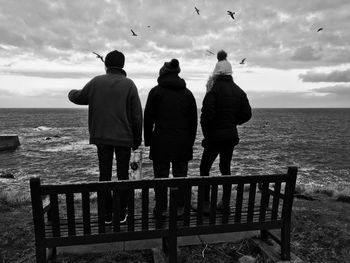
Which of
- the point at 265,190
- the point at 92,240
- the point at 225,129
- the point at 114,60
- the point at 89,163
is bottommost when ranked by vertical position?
the point at 89,163

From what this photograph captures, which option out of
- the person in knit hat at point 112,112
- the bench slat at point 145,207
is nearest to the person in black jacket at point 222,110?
the person in knit hat at point 112,112

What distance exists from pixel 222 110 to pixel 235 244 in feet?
6.18

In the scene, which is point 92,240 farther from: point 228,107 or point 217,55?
point 217,55

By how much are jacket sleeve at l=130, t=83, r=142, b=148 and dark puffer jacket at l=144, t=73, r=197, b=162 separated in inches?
6.3

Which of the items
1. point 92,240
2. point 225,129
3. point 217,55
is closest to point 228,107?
point 225,129

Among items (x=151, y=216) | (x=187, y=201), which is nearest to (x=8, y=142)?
(x=151, y=216)

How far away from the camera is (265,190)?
4.41 m

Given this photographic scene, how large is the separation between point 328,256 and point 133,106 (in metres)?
3.26

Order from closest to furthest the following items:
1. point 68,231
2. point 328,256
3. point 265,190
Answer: point 68,231, point 265,190, point 328,256

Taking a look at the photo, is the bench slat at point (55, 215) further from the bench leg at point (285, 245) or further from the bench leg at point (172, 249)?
the bench leg at point (285, 245)

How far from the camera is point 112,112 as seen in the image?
4.83 meters

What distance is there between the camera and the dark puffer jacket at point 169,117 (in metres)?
5.05

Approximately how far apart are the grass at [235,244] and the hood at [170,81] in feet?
7.21

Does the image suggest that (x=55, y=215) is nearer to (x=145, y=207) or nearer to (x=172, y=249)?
(x=145, y=207)
